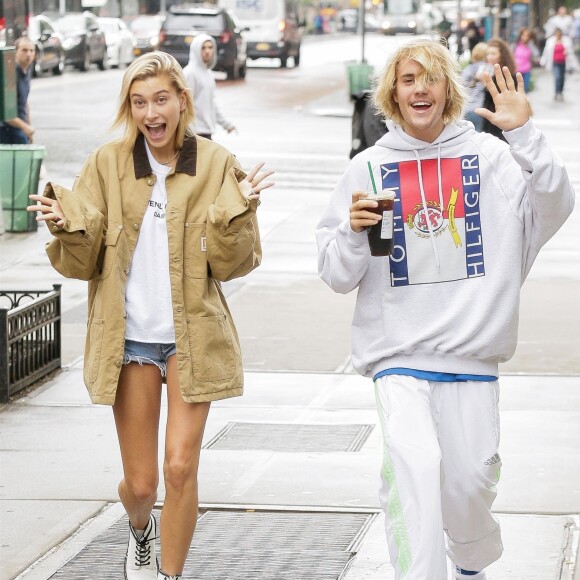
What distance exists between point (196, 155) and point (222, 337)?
1.93 ft

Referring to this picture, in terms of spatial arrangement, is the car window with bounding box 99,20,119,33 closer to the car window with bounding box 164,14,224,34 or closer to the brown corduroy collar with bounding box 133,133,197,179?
the car window with bounding box 164,14,224,34

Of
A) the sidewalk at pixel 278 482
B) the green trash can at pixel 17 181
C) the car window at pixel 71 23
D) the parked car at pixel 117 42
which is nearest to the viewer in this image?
the sidewalk at pixel 278 482

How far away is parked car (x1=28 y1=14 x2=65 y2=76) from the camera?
38.0 metres

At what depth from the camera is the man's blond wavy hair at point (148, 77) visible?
4684mm

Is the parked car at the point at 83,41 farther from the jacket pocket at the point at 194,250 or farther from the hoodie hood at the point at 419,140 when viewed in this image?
the hoodie hood at the point at 419,140

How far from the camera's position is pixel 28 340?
820 centimetres

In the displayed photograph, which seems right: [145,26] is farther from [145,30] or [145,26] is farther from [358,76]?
[358,76]

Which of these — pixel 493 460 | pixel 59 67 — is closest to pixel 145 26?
pixel 59 67

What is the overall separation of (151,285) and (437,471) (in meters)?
1.12

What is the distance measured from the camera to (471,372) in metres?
4.40

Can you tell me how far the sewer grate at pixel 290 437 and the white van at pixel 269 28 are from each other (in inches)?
1579

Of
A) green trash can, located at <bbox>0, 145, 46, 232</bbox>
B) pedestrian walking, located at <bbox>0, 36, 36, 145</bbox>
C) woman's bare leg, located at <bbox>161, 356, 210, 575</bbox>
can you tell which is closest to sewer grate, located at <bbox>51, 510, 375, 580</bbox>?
woman's bare leg, located at <bbox>161, 356, 210, 575</bbox>

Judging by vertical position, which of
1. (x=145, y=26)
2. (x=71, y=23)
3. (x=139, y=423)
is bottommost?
(x=145, y=26)

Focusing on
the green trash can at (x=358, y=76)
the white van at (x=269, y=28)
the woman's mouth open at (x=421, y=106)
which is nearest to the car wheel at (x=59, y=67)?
the white van at (x=269, y=28)
